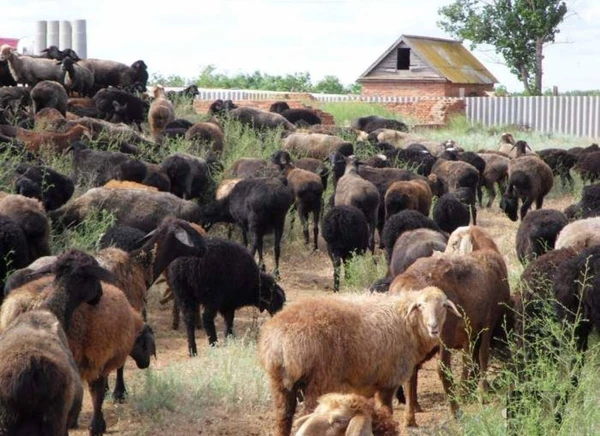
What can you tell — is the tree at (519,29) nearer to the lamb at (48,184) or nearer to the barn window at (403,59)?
the barn window at (403,59)

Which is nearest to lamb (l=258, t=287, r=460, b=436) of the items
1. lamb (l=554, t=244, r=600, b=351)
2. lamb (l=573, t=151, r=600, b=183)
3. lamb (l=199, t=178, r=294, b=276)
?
lamb (l=554, t=244, r=600, b=351)

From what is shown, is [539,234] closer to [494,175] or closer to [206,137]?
[206,137]

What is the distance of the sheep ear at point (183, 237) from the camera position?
1065 centimetres

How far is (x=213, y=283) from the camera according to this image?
458 inches

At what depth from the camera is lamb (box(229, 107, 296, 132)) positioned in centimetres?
2559

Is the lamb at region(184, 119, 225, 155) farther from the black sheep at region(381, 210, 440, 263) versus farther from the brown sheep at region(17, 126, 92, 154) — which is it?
the black sheep at region(381, 210, 440, 263)

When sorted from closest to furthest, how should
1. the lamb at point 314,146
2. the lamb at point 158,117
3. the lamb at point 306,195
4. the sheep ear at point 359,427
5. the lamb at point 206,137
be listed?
1. the sheep ear at point 359,427
2. the lamb at point 306,195
3. the lamb at point 206,137
4. the lamb at point 314,146
5. the lamb at point 158,117

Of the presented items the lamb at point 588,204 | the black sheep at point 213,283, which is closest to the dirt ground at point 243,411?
the black sheep at point 213,283

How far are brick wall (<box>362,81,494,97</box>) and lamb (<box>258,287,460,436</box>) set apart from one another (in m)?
38.1

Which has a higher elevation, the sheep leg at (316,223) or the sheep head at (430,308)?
the sheep head at (430,308)

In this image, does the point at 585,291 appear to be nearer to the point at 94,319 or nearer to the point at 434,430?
the point at 434,430

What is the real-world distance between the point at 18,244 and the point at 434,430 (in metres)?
4.94

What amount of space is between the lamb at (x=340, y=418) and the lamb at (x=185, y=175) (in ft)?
36.9

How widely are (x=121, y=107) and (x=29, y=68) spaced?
120 inches
